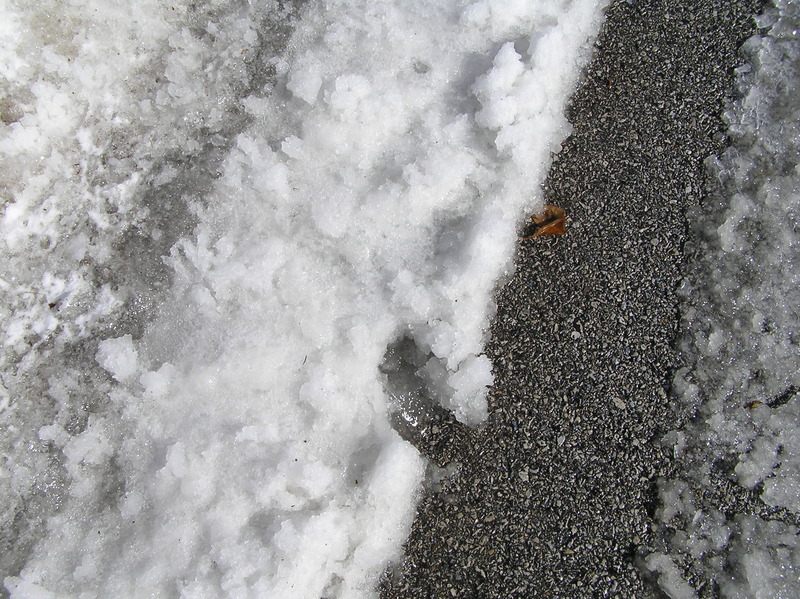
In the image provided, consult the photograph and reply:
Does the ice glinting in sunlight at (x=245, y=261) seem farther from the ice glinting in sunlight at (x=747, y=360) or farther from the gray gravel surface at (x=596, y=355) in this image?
the ice glinting in sunlight at (x=747, y=360)

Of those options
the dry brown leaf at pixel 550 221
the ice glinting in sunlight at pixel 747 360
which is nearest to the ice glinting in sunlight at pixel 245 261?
the dry brown leaf at pixel 550 221

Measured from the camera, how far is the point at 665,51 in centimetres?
293

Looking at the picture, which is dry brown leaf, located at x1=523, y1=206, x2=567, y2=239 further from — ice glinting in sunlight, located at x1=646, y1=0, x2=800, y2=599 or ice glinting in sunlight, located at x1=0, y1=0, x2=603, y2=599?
ice glinting in sunlight, located at x1=646, y1=0, x2=800, y2=599

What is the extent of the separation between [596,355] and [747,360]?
26.6 inches

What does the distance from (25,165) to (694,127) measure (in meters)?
3.34

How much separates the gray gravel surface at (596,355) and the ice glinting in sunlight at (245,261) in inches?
5.5

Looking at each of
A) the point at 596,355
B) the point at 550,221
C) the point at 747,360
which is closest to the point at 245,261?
the point at 550,221

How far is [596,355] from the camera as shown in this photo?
2.70 metres

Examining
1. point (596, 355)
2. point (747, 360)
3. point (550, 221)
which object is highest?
point (550, 221)

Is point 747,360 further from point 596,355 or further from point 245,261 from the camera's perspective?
point 245,261

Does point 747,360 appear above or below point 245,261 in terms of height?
below

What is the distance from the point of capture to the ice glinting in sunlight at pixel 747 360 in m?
2.52

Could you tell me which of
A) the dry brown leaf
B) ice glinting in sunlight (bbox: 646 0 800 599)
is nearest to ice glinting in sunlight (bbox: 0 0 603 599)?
the dry brown leaf

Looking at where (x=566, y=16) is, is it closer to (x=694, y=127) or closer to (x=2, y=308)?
(x=694, y=127)
